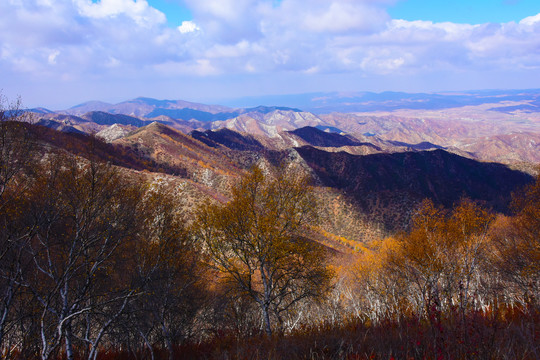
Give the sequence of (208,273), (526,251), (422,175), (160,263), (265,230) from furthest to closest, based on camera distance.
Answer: (422,175) → (526,251) → (208,273) → (160,263) → (265,230)

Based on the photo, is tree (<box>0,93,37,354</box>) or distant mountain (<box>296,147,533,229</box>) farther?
distant mountain (<box>296,147,533,229</box>)

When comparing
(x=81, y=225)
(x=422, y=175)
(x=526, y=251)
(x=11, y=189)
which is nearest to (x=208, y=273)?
(x=81, y=225)

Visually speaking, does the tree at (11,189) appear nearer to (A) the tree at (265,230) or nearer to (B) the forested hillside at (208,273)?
(B) the forested hillside at (208,273)

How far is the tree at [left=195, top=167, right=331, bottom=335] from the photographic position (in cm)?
1566

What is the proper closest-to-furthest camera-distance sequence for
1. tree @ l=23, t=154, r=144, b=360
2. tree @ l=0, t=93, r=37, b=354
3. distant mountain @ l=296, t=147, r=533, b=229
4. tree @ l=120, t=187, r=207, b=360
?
1. tree @ l=0, t=93, r=37, b=354
2. tree @ l=23, t=154, r=144, b=360
3. tree @ l=120, t=187, r=207, b=360
4. distant mountain @ l=296, t=147, r=533, b=229

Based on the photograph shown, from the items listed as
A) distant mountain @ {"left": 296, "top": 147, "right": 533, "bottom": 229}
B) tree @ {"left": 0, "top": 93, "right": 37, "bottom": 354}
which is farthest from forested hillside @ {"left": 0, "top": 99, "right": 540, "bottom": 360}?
distant mountain @ {"left": 296, "top": 147, "right": 533, "bottom": 229}

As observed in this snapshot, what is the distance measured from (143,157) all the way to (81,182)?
13181cm

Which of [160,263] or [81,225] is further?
[160,263]

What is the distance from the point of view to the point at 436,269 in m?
21.6

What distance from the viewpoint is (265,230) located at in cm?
1548

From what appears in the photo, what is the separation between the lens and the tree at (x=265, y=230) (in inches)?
616

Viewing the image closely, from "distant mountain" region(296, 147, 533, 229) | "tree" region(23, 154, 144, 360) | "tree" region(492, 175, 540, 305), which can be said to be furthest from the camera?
"distant mountain" region(296, 147, 533, 229)

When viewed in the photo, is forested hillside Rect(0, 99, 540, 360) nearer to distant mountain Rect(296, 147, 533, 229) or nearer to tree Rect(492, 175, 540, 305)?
tree Rect(492, 175, 540, 305)

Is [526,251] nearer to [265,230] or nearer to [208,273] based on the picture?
[265,230]
